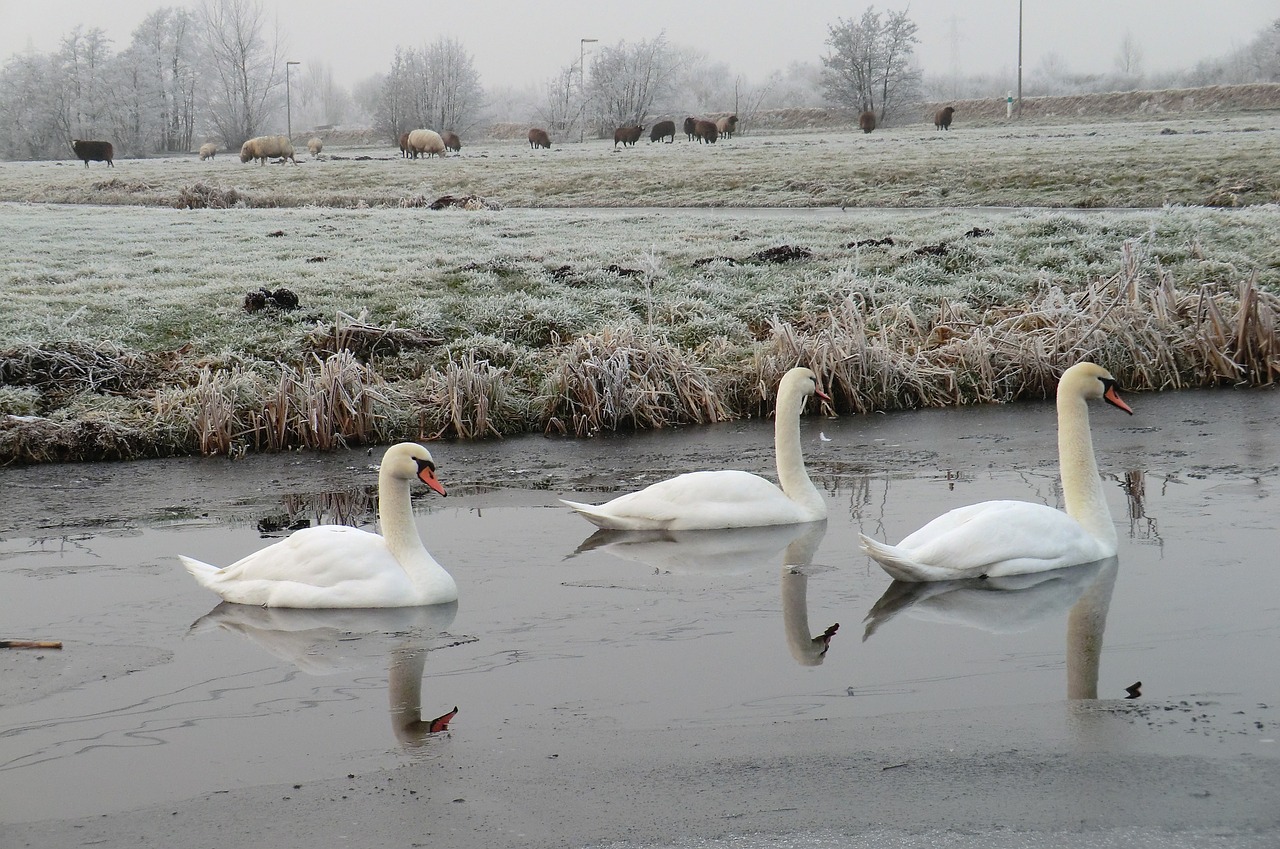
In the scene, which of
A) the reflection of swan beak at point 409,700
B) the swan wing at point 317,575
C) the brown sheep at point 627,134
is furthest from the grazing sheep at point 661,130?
the reflection of swan beak at point 409,700

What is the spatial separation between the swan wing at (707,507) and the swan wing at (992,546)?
4.14ft

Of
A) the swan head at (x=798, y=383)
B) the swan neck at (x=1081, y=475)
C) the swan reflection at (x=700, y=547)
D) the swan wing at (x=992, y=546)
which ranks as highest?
the swan head at (x=798, y=383)

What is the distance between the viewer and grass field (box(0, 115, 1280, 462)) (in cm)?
1115

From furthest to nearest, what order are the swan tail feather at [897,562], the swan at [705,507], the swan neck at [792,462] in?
the swan neck at [792,462], the swan at [705,507], the swan tail feather at [897,562]

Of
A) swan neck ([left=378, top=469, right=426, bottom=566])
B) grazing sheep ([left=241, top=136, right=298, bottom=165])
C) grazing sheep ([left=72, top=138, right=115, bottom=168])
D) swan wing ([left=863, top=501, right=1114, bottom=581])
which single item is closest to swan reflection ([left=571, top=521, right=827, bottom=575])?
swan wing ([left=863, top=501, right=1114, bottom=581])

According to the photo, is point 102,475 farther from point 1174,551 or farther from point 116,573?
point 1174,551

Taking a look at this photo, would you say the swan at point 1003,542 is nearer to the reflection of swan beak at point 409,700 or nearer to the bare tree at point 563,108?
the reflection of swan beak at point 409,700

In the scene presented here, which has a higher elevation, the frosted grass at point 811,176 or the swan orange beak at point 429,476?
the frosted grass at point 811,176

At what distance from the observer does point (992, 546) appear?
632 centimetres

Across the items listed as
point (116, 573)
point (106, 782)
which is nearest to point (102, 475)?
point (116, 573)

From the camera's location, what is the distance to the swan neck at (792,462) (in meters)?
7.88

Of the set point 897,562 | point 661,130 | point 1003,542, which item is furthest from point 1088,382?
point 661,130

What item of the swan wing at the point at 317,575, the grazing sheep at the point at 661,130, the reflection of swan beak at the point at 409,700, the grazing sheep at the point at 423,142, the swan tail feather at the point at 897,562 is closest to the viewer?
the reflection of swan beak at the point at 409,700

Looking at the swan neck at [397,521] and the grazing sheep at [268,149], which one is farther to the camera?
the grazing sheep at [268,149]
